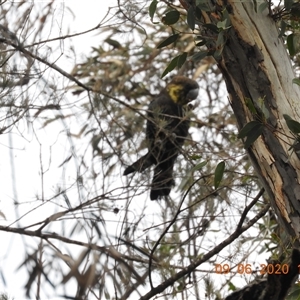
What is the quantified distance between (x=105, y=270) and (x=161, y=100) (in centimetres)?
333

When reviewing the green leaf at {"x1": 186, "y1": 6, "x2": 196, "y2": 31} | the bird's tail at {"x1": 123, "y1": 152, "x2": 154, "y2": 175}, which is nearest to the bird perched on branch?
the bird's tail at {"x1": 123, "y1": 152, "x2": 154, "y2": 175}

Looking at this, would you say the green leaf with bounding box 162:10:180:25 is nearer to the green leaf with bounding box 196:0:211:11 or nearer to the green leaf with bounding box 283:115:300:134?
the green leaf with bounding box 196:0:211:11

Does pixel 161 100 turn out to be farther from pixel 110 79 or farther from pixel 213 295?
pixel 213 295

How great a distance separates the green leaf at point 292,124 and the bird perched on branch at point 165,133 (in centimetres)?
113

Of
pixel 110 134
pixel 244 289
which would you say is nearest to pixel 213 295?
pixel 244 289

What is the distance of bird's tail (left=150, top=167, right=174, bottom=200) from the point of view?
2947 millimetres

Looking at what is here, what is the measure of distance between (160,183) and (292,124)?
1237mm

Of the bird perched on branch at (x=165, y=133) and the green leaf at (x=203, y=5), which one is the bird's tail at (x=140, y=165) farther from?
the green leaf at (x=203, y=5)

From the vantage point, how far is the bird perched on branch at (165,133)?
3.05m

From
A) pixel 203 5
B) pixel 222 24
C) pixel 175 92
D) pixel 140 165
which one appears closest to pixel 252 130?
pixel 222 24

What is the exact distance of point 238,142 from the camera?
3672 millimetres

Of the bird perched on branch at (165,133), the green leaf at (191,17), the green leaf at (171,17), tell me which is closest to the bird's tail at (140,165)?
the bird perched on branch at (165,133)

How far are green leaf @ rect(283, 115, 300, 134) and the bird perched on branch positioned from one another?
1.13 metres

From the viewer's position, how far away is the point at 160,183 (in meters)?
2.89
